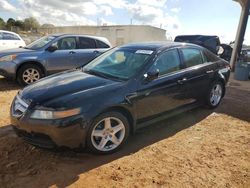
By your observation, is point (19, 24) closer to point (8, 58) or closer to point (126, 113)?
point (8, 58)

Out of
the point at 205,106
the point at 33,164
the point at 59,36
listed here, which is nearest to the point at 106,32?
the point at 59,36

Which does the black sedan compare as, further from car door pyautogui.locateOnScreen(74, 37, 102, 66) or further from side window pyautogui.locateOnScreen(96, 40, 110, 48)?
side window pyautogui.locateOnScreen(96, 40, 110, 48)

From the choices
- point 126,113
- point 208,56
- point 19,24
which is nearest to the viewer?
point 126,113

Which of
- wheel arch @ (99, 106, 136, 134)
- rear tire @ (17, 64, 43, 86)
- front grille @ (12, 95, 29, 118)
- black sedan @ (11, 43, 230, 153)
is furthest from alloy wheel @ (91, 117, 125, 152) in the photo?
rear tire @ (17, 64, 43, 86)

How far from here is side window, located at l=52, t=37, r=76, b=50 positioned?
8447mm

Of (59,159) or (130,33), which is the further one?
(130,33)

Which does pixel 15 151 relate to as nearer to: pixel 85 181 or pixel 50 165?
pixel 50 165

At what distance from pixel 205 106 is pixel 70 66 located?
14.7 feet

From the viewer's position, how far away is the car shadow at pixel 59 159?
3.31 metres

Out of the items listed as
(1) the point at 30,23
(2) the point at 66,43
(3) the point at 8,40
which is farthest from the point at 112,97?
(1) the point at 30,23

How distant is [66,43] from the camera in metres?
8.62

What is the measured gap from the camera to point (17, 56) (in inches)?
304

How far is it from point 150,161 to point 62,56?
5.55 metres

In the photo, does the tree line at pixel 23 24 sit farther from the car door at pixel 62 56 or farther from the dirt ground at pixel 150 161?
the dirt ground at pixel 150 161
